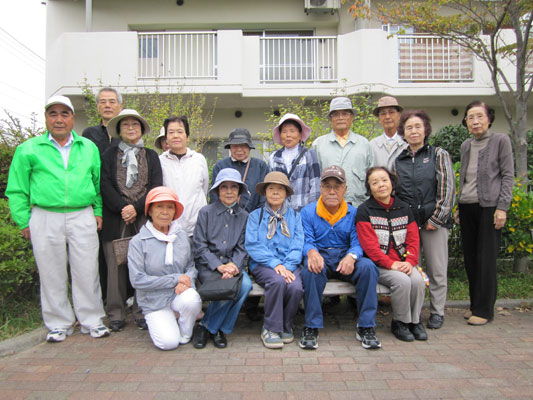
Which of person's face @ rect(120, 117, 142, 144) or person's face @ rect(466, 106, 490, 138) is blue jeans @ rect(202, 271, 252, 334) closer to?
person's face @ rect(120, 117, 142, 144)

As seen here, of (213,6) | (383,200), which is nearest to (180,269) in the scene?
(383,200)

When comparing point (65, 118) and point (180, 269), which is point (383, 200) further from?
point (65, 118)

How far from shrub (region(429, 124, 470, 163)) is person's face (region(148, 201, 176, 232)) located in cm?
779

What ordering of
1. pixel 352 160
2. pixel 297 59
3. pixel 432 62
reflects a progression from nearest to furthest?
pixel 352 160 < pixel 432 62 < pixel 297 59

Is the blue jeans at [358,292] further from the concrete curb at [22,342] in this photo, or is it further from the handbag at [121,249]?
the concrete curb at [22,342]

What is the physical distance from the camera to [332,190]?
13.4 ft

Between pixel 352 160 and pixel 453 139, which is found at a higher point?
pixel 453 139

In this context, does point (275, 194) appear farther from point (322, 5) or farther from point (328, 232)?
point (322, 5)

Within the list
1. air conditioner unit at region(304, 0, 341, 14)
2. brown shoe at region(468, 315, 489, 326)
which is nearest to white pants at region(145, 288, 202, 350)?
brown shoe at region(468, 315, 489, 326)

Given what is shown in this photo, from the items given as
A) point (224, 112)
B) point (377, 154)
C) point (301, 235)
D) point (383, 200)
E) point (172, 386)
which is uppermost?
point (224, 112)

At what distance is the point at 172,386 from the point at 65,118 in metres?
2.80

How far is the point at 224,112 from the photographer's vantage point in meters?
11.9

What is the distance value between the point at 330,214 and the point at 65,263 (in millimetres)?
2750

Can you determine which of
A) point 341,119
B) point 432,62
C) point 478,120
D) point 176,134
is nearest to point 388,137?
point 341,119
